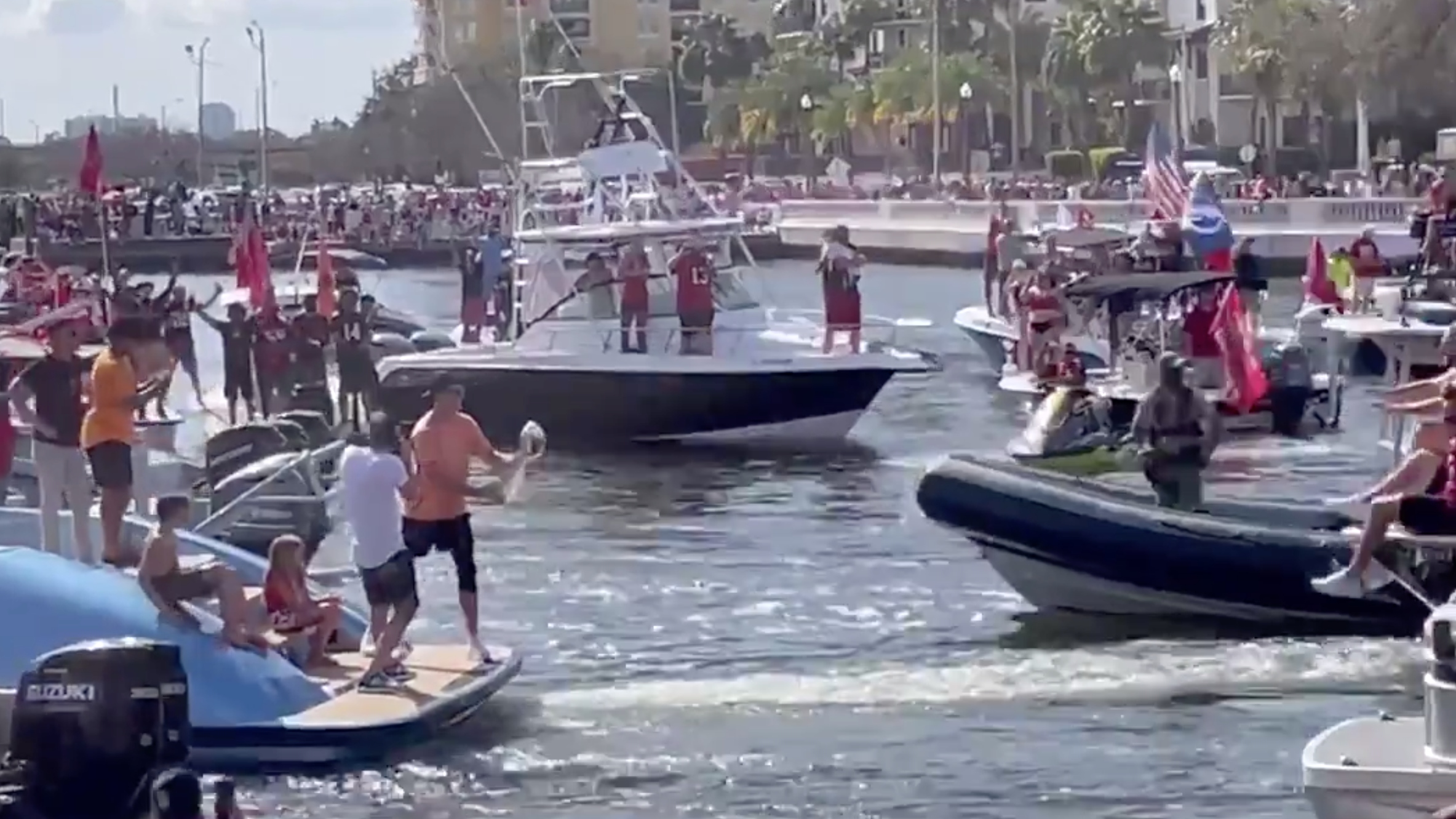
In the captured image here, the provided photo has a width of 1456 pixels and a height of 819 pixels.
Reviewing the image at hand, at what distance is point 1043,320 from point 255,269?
9.88m

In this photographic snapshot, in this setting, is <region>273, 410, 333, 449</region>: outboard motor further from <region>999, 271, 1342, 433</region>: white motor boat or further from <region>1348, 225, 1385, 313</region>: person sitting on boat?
<region>1348, 225, 1385, 313</region>: person sitting on boat

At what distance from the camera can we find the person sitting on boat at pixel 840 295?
29.1 meters

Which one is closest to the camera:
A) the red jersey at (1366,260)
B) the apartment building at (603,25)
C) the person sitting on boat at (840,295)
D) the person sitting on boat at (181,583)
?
the person sitting on boat at (181,583)

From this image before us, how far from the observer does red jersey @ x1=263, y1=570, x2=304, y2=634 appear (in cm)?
1464

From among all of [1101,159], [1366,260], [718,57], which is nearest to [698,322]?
[1366,260]

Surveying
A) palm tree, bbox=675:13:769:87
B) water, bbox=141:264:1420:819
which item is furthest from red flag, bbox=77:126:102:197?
palm tree, bbox=675:13:769:87

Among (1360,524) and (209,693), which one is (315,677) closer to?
(209,693)

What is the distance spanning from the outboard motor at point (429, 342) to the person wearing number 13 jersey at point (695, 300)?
14.3ft

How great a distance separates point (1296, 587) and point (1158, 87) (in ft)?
312

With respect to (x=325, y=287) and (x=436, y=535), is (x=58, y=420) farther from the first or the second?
(x=325, y=287)

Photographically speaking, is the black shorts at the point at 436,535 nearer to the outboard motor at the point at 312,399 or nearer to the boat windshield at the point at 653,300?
the outboard motor at the point at 312,399

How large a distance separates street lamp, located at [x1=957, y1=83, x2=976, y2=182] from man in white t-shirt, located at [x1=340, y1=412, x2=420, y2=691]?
3044 inches

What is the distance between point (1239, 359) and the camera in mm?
27625

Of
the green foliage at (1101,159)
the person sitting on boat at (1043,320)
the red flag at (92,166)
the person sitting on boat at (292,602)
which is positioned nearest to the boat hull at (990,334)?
the person sitting on boat at (1043,320)
